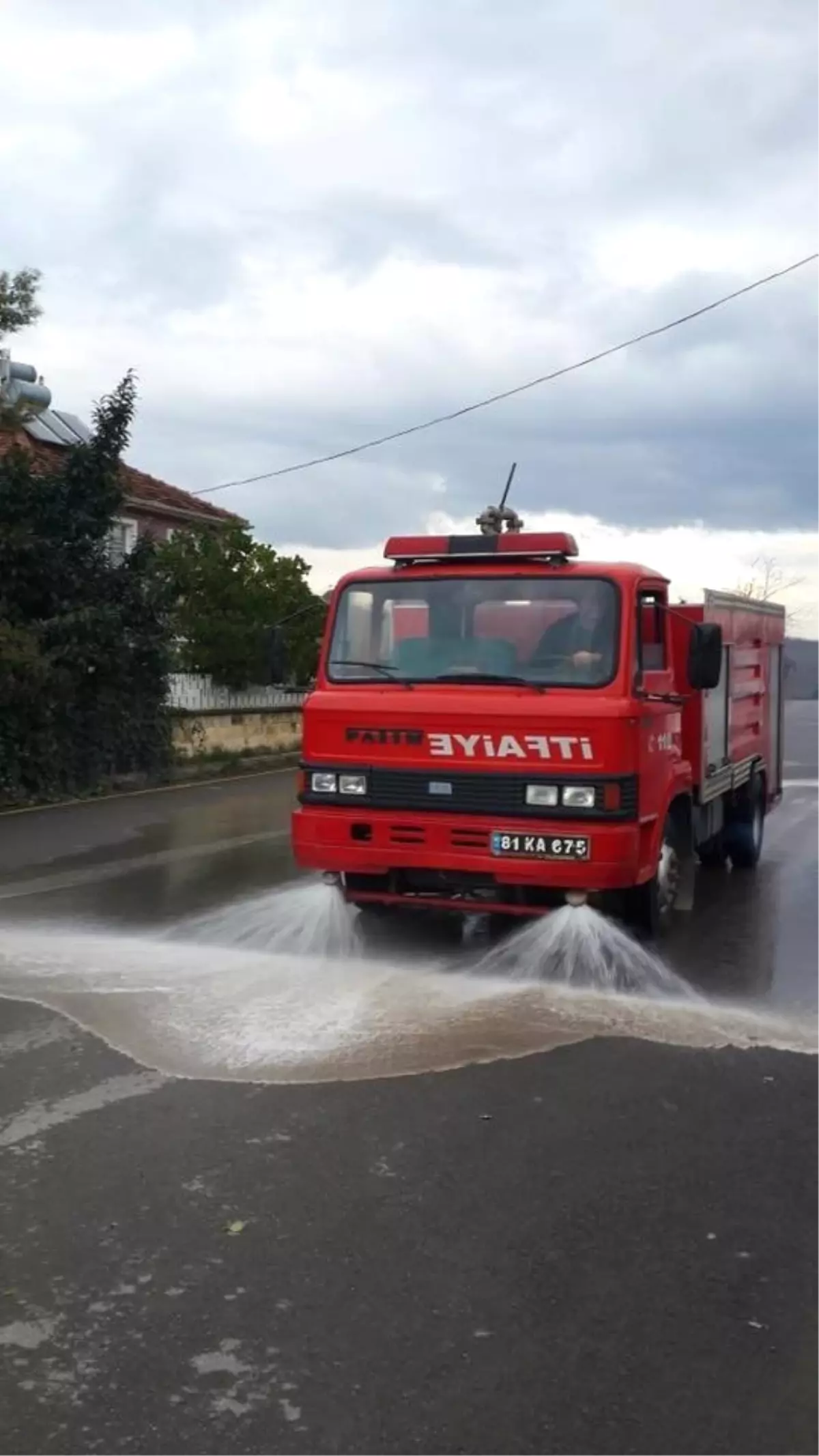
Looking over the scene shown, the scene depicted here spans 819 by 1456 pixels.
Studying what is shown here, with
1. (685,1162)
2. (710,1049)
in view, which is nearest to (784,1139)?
(685,1162)

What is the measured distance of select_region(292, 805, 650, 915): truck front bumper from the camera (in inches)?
278

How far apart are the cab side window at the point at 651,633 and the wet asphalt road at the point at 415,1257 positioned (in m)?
2.48

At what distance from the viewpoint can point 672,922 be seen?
8.89m

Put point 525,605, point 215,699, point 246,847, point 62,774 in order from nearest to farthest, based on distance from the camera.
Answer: point 525,605 < point 246,847 < point 62,774 < point 215,699

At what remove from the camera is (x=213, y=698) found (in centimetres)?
2184

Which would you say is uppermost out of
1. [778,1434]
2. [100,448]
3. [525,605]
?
[100,448]

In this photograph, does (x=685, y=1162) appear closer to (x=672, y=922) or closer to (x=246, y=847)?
(x=672, y=922)

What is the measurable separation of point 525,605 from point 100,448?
429 inches

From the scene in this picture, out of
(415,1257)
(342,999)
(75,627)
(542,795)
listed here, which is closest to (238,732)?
(75,627)

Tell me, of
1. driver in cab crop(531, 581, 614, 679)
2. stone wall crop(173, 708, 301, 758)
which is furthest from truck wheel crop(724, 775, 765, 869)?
stone wall crop(173, 708, 301, 758)

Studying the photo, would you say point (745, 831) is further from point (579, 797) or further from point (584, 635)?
point (579, 797)

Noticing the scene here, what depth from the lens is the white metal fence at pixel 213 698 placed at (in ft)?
68.2

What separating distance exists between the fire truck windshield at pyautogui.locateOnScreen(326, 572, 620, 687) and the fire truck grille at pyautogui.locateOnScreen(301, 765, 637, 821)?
0.57 m

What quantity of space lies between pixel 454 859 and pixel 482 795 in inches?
15.0
